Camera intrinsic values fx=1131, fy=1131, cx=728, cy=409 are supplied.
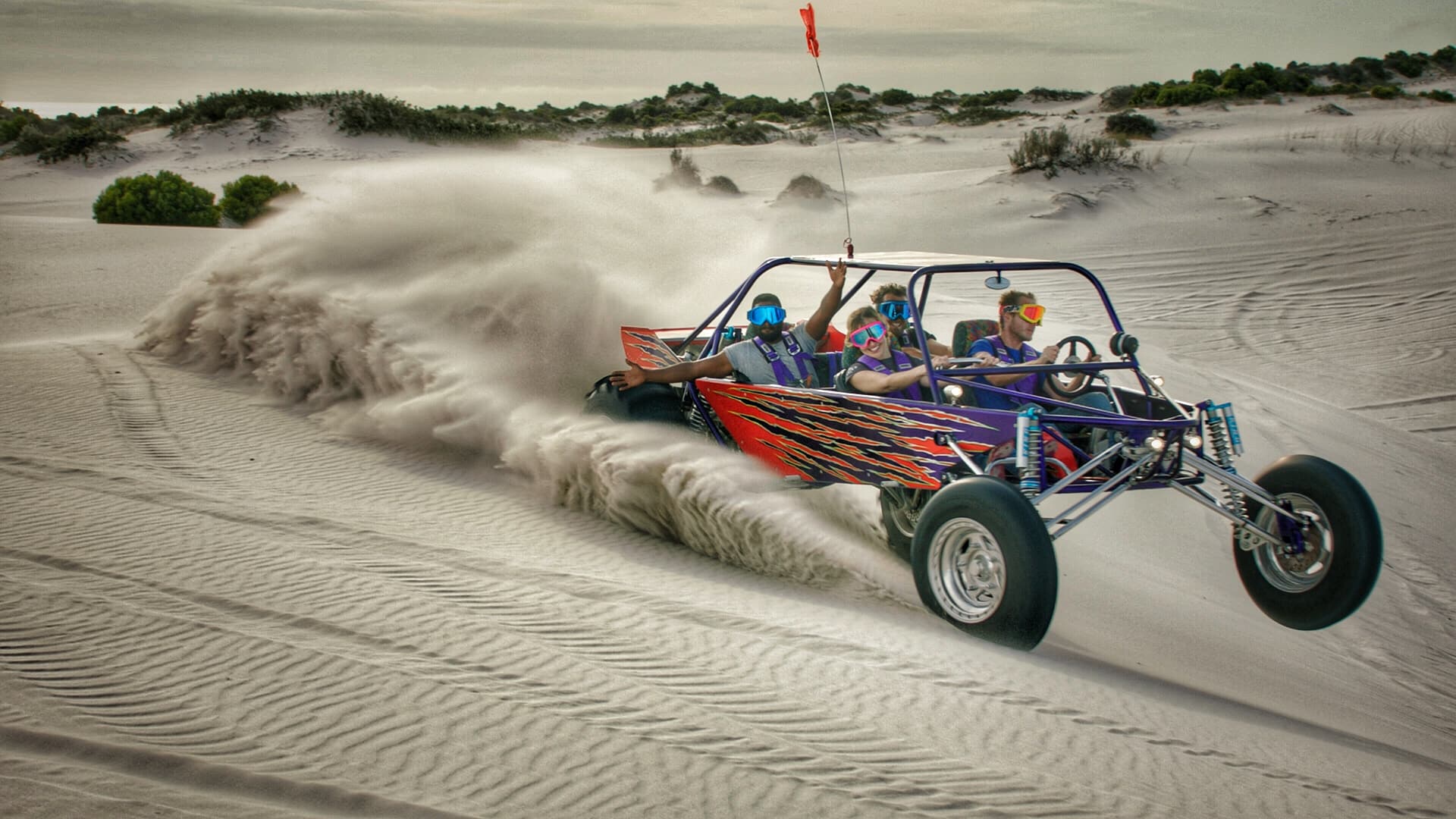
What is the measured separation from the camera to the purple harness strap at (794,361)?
21.9ft

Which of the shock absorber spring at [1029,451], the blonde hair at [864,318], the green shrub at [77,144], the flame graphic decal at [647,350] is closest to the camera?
the shock absorber spring at [1029,451]

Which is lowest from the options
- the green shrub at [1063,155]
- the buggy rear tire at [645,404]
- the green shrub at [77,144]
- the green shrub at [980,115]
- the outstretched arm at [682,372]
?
the buggy rear tire at [645,404]

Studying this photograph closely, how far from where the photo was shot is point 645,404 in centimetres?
708

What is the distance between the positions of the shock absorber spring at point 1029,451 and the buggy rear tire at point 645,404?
256 centimetres

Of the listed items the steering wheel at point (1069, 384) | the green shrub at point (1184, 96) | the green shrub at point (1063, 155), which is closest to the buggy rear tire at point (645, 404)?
the steering wheel at point (1069, 384)

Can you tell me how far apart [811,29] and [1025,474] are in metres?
3.17

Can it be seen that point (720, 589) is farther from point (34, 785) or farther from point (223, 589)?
point (34, 785)

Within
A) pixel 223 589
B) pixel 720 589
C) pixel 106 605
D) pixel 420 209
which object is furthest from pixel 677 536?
pixel 420 209

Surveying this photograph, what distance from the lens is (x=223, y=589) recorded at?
5223mm

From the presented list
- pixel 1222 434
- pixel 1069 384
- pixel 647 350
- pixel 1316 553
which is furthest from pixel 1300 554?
pixel 647 350

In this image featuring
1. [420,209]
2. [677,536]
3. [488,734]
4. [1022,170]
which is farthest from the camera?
[1022,170]

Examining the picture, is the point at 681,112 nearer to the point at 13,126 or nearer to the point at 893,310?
the point at 13,126

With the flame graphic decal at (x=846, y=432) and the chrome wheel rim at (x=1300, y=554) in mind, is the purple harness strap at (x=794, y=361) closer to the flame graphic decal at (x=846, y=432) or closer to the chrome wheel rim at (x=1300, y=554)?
the flame graphic decal at (x=846, y=432)

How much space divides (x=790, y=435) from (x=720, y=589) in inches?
38.7
